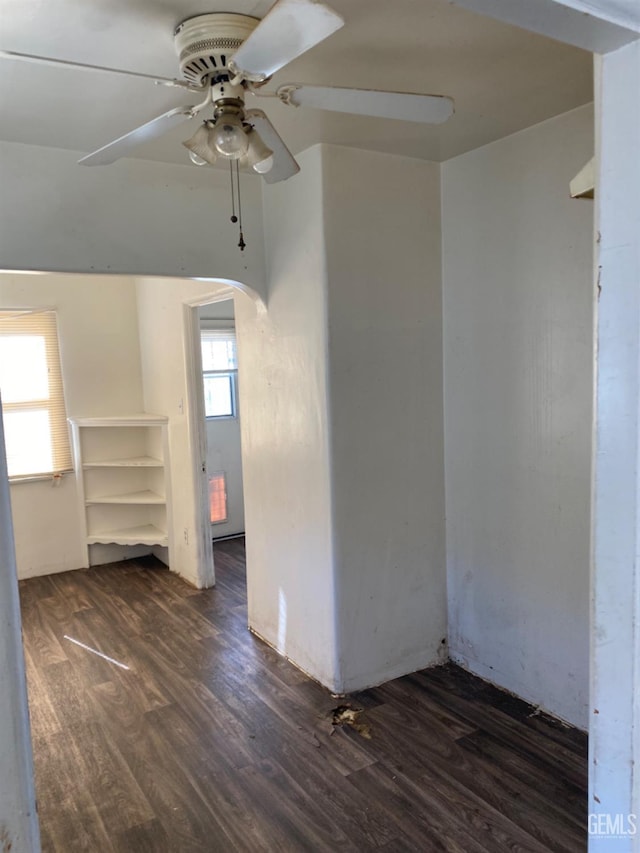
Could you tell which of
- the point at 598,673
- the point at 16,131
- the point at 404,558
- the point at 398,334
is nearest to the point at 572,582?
the point at 404,558

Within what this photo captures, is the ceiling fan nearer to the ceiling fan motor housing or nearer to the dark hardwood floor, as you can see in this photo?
the ceiling fan motor housing

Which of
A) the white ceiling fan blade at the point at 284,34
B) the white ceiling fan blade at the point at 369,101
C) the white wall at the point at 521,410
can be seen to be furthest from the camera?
the white wall at the point at 521,410

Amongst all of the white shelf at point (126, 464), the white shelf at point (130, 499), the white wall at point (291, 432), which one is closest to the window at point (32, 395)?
the white shelf at point (126, 464)

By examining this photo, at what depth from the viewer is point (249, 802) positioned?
7.36 ft

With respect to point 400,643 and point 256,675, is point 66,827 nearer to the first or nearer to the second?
point 256,675

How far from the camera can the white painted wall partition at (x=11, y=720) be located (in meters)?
0.65

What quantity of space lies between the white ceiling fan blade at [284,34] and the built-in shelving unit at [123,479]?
3495 millimetres

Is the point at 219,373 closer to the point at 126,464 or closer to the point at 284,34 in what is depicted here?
the point at 126,464

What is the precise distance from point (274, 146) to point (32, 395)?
3627 millimetres

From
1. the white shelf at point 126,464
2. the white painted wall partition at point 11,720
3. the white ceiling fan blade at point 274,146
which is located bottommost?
the white shelf at point 126,464

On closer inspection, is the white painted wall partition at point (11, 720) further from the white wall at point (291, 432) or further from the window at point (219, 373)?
the window at point (219, 373)

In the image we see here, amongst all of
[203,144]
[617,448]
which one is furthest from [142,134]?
[617,448]

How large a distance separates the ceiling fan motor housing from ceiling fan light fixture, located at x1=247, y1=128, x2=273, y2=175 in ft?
0.58

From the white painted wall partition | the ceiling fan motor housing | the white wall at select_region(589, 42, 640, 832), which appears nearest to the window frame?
the ceiling fan motor housing
